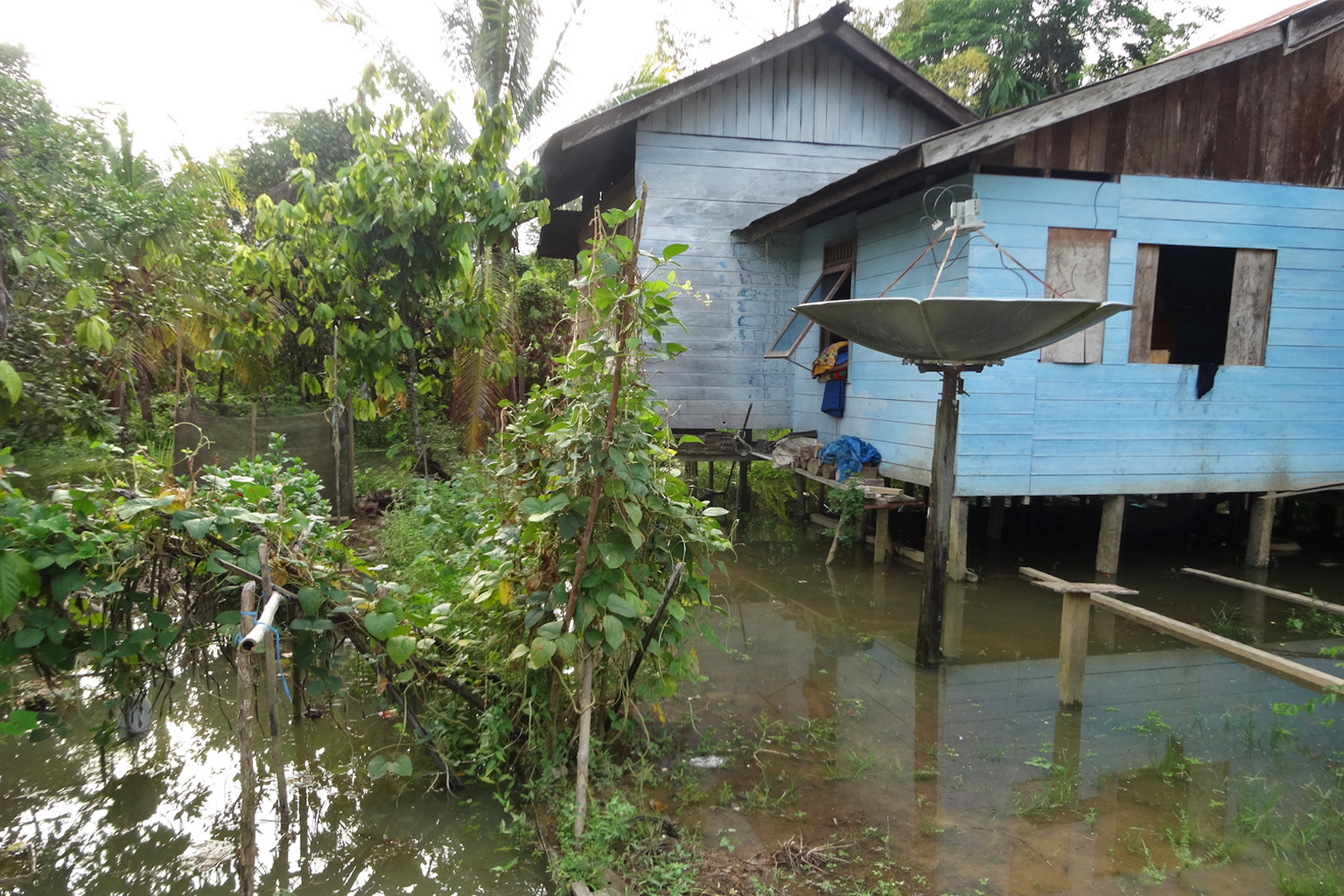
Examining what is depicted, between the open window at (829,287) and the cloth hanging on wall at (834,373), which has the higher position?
the open window at (829,287)

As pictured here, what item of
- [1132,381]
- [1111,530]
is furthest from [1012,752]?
[1132,381]

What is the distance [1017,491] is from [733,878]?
5.57m

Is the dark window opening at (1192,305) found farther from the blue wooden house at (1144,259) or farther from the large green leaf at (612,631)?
the large green leaf at (612,631)

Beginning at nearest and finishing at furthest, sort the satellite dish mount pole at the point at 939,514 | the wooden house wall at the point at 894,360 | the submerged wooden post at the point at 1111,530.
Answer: the satellite dish mount pole at the point at 939,514 < the wooden house wall at the point at 894,360 < the submerged wooden post at the point at 1111,530

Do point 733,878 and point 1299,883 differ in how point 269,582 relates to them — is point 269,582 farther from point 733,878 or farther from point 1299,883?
point 1299,883

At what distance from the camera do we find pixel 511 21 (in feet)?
45.2

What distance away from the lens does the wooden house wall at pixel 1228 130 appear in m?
7.21

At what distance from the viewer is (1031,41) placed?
64.2 feet

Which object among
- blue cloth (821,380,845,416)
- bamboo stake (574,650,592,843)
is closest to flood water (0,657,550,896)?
bamboo stake (574,650,592,843)

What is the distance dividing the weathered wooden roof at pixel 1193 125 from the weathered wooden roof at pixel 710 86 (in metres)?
2.56

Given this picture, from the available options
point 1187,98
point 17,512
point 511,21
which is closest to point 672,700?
point 17,512

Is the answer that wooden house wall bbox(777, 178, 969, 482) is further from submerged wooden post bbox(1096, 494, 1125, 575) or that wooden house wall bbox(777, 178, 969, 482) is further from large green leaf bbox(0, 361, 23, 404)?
large green leaf bbox(0, 361, 23, 404)

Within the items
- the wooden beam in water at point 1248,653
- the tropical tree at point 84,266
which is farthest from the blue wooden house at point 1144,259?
the tropical tree at point 84,266

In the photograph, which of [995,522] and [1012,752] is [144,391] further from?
[995,522]
